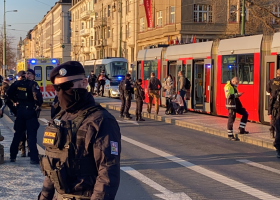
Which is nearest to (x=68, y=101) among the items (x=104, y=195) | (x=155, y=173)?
(x=104, y=195)

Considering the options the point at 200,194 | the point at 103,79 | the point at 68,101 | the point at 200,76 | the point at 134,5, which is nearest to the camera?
the point at 68,101

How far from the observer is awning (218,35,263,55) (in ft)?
54.8

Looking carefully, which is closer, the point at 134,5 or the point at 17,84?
the point at 17,84

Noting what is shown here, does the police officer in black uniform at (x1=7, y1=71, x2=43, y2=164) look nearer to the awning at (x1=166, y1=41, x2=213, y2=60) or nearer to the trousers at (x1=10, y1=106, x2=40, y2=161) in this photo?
the trousers at (x1=10, y1=106, x2=40, y2=161)

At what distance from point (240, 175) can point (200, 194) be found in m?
1.82

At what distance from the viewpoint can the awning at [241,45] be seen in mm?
16703

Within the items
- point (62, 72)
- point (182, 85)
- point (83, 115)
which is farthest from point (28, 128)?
point (182, 85)

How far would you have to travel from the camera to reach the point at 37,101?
9180 mm

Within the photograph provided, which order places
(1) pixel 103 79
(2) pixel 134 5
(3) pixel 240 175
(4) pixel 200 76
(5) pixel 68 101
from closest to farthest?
(5) pixel 68 101
(3) pixel 240 175
(4) pixel 200 76
(1) pixel 103 79
(2) pixel 134 5

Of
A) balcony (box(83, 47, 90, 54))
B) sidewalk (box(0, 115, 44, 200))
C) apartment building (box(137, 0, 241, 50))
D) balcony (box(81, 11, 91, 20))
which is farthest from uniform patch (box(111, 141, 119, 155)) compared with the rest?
balcony (box(83, 47, 90, 54))

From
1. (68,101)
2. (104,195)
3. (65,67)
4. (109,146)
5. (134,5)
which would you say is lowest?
(104,195)

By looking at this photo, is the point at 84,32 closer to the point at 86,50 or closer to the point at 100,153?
the point at 86,50

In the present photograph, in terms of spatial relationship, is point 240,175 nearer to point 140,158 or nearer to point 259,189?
point 259,189

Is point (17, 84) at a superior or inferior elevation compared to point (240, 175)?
superior
